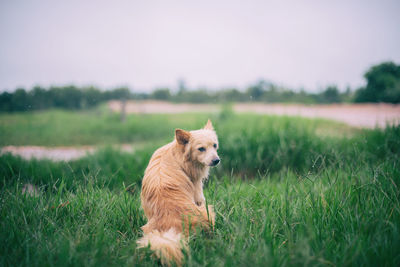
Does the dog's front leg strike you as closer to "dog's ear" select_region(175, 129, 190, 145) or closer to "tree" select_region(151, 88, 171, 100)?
"dog's ear" select_region(175, 129, 190, 145)

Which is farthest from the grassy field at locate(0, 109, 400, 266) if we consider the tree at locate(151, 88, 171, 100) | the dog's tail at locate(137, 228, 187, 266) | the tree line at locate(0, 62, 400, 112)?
the tree at locate(151, 88, 171, 100)

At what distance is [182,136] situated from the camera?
8.21 ft

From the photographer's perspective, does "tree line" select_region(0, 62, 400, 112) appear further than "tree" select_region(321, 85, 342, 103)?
No

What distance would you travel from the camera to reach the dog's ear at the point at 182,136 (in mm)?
2463

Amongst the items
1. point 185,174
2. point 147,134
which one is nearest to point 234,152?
point 185,174

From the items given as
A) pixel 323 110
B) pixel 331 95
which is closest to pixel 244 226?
pixel 331 95

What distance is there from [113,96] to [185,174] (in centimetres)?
1202

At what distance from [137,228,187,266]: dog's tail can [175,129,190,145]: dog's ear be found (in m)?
0.96

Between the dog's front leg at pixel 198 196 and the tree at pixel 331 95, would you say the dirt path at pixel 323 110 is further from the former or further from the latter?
the dog's front leg at pixel 198 196

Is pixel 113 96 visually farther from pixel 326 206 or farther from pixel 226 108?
pixel 326 206

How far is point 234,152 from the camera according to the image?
4.77m

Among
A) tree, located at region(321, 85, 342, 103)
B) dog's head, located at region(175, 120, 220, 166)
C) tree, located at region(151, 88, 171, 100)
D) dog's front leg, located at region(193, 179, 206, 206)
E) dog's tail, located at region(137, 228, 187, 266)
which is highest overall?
tree, located at region(151, 88, 171, 100)

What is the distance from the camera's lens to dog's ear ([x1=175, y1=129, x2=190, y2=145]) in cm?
246

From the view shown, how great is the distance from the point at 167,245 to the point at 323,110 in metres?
9.43
